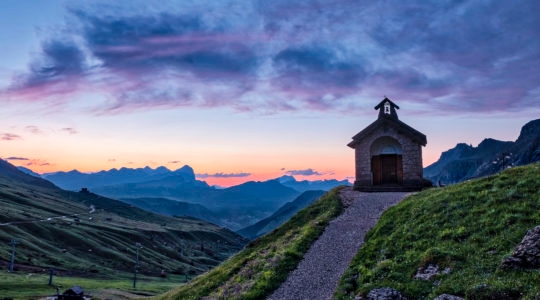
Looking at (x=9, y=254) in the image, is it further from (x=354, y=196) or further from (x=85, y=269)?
(x=354, y=196)

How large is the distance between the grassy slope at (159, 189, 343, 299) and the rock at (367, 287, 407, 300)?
7422 mm

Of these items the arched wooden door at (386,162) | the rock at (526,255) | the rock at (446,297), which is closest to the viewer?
the rock at (446,297)

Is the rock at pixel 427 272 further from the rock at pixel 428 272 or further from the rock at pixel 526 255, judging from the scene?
the rock at pixel 526 255

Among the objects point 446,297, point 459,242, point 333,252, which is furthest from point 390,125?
point 446,297

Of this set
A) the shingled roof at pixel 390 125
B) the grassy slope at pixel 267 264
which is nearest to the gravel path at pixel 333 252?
the grassy slope at pixel 267 264

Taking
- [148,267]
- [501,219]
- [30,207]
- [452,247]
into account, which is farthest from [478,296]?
[30,207]

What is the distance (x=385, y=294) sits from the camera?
19.5 meters

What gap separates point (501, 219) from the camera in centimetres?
2361

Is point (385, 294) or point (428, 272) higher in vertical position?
point (428, 272)

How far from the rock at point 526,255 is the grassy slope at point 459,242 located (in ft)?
1.87

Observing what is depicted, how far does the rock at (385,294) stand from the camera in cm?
1916

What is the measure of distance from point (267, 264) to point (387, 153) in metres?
29.9

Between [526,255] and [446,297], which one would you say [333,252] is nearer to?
[446,297]

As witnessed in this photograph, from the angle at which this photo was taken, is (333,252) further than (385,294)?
Yes
